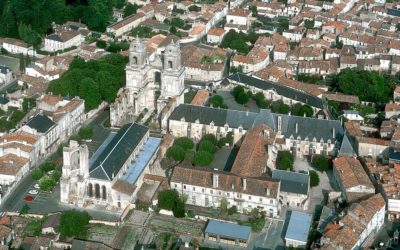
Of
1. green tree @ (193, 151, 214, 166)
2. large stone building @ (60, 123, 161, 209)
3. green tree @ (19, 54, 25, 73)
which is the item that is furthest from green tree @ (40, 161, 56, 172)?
green tree @ (19, 54, 25, 73)

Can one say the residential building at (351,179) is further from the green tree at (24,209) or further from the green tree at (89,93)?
the green tree at (89,93)

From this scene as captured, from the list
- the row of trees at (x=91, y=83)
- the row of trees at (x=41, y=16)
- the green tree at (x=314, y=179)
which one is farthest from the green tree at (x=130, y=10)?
the green tree at (x=314, y=179)

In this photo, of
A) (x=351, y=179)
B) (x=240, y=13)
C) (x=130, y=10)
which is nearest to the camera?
(x=351, y=179)

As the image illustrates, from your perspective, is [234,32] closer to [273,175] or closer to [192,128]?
[192,128]

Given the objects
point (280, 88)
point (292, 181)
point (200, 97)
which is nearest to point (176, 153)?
point (292, 181)

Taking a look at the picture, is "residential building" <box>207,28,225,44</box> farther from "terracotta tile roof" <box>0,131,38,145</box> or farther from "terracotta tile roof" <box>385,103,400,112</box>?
"terracotta tile roof" <box>0,131,38,145</box>

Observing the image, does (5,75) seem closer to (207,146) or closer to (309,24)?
(207,146)

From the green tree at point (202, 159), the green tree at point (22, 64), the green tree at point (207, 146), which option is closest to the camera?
the green tree at point (202, 159)
